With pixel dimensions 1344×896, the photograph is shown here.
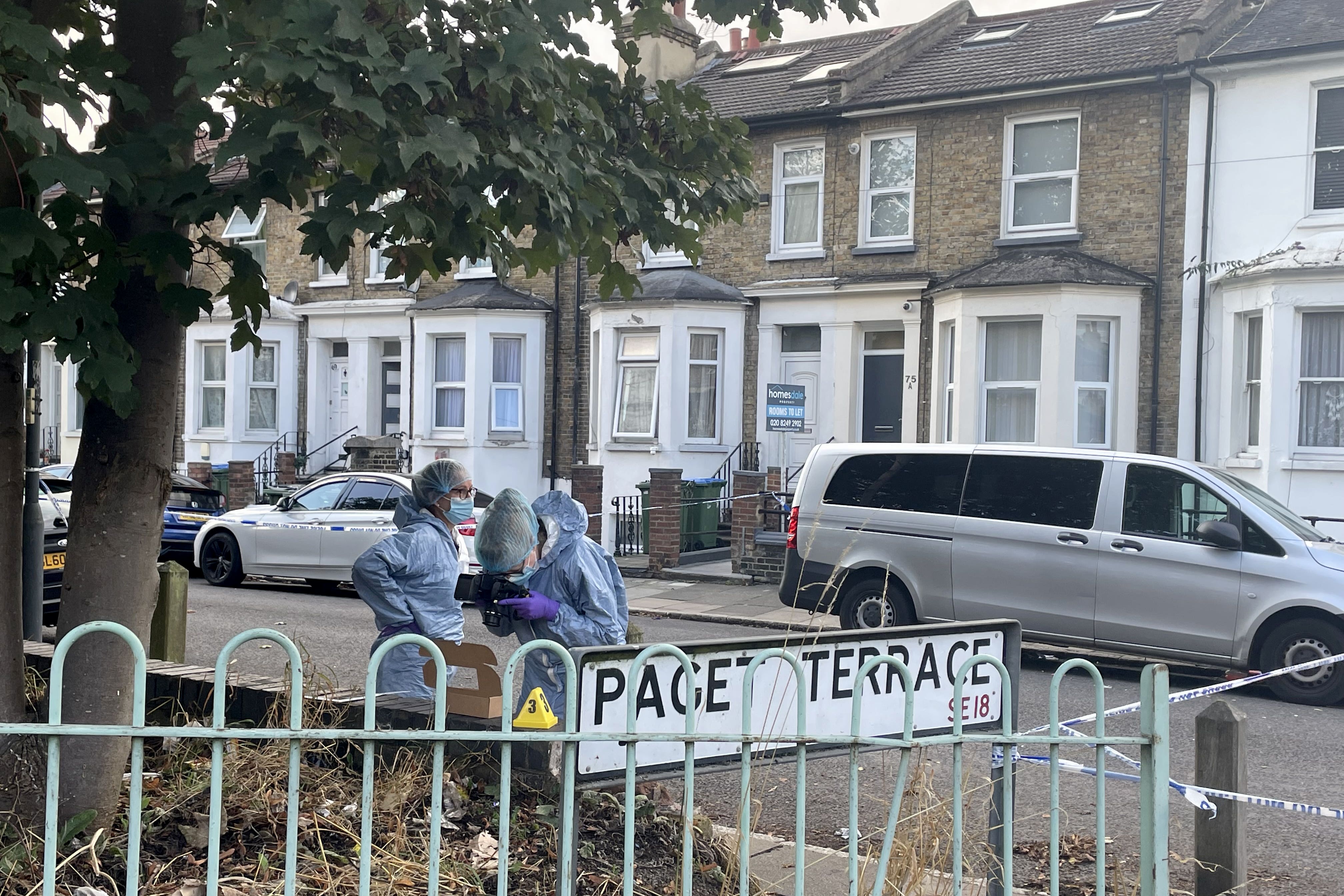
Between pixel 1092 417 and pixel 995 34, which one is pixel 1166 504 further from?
pixel 995 34

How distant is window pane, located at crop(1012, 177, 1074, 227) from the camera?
18.3 m

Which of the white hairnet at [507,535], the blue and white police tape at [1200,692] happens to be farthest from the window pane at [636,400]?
the white hairnet at [507,535]

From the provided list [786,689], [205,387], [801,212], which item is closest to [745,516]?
[801,212]

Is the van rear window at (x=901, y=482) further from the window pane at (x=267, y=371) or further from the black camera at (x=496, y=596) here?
the window pane at (x=267, y=371)

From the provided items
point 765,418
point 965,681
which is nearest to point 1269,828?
point 965,681

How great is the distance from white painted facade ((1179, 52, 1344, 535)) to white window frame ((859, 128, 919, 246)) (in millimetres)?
4123

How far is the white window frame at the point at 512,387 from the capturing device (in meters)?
23.2

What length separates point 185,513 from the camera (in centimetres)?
1723

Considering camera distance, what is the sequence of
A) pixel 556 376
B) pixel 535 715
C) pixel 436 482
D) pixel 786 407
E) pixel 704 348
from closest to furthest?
pixel 535 715 → pixel 436 482 → pixel 786 407 → pixel 704 348 → pixel 556 376

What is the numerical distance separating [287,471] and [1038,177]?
15.1 meters

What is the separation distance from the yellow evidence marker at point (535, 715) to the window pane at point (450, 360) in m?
20.2

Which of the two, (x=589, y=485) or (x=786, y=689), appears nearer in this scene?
(x=786, y=689)

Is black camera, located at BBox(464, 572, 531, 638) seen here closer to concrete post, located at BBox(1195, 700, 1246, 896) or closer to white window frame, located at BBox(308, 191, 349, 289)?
concrete post, located at BBox(1195, 700, 1246, 896)

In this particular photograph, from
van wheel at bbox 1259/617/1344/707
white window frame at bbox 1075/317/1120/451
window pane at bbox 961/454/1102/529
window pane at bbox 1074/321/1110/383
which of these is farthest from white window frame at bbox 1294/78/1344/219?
van wheel at bbox 1259/617/1344/707
